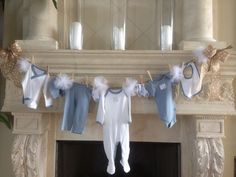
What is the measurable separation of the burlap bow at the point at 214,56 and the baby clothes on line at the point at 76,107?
2.52 feet

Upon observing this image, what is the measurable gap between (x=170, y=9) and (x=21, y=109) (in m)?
1.29

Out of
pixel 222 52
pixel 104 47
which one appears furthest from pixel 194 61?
pixel 104 47

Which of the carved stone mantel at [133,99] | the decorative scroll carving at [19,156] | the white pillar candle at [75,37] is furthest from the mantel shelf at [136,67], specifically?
the decorative scroll carving at [19,156]

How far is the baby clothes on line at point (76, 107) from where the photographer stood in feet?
6.81

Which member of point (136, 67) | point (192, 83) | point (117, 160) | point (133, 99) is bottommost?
point (117, 160)

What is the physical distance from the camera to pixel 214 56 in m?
2.02

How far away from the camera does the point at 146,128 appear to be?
2.35 meters

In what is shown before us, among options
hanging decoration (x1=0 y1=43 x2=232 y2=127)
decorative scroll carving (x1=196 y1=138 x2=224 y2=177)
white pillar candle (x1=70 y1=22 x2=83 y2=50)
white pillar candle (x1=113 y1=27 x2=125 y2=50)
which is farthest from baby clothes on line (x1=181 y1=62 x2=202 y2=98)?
white pillar candle (x1=70 y1=22 x2=83 y2=50)

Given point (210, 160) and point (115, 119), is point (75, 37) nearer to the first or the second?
point (115, 119)

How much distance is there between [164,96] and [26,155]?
0.99 metres

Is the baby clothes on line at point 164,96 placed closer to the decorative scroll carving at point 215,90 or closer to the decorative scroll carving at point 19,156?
the decorative scroll carving at point 215,90

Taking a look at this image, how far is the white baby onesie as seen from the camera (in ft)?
6.81

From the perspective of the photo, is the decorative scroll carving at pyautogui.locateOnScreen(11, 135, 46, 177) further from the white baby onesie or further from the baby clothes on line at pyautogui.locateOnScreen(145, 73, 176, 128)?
the baby clothes on line at pyautogui.locateOnScreen(145, 73, 176, 128)

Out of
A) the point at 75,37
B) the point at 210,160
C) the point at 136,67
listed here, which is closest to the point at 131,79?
the point at 136,67
